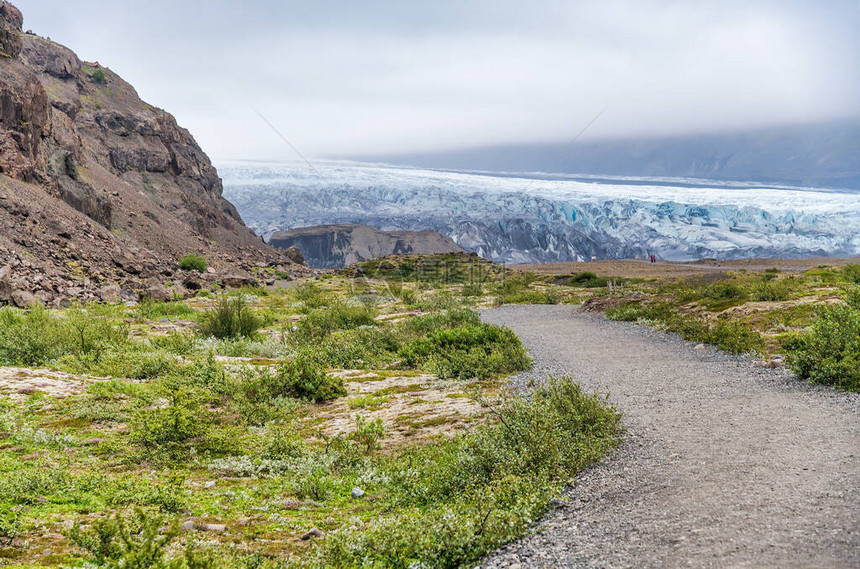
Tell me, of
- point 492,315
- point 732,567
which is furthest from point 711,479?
point 492,315

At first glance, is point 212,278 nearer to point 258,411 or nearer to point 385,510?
point 258,411

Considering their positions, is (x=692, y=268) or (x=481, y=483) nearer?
(x=481, y=483)

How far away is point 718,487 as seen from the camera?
4793 mm

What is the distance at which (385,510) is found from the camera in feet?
17.0

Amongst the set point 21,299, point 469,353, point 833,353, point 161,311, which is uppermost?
point 833,353

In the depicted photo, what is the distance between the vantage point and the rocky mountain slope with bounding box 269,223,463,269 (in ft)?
561

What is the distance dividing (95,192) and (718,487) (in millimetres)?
52989

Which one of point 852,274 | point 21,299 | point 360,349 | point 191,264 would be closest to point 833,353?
point 360,349

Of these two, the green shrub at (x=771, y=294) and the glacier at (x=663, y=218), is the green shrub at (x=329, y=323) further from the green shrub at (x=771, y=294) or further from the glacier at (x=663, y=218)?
the glacier at (x=663, y=218)

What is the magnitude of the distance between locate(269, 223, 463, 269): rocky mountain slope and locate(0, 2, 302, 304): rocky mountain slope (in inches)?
3145

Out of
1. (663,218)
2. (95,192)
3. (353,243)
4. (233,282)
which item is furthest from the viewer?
(353,243)

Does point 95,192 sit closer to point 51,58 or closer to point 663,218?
point 51,58

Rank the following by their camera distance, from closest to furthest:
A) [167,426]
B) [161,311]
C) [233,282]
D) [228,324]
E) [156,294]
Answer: [167,426], [228,324], [161,311], [156,294], [233,282]

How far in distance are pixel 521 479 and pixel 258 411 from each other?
4.84 metres
